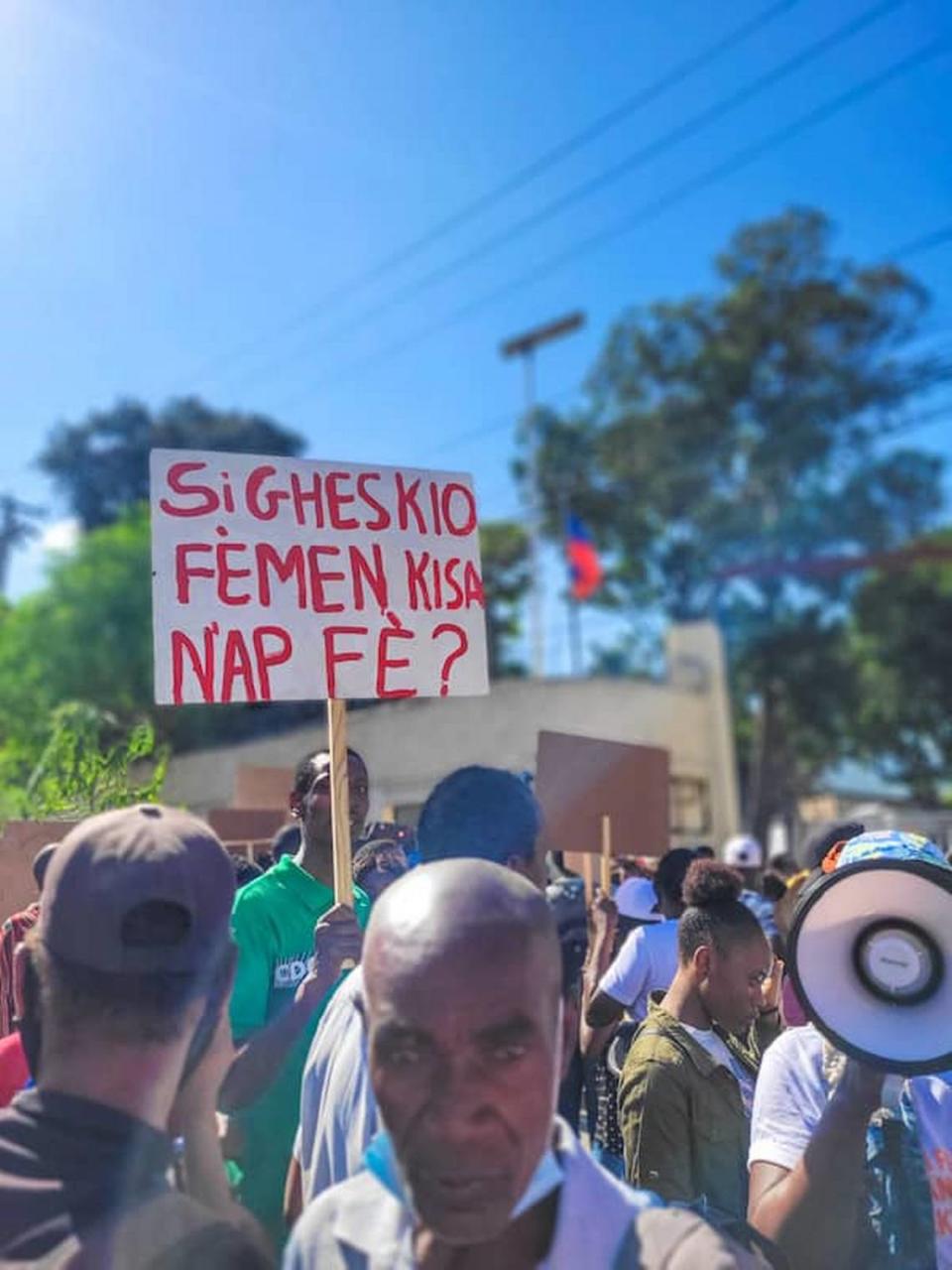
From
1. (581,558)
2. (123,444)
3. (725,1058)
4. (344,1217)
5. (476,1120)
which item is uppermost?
(123,444)

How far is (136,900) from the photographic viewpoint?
160 centimetres

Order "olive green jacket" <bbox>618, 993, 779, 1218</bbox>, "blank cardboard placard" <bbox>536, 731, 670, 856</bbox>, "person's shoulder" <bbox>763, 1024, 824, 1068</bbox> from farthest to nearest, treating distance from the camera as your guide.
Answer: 1. "blank cardboard placard" <bbox>536, 731, 670, 856</bbox>
2. "olive green jacket" <bbox>618, 993, 779, 1218</bbox>
3. "person's shoulder" <bbox>763, 1024, 824, 1068</bbox>

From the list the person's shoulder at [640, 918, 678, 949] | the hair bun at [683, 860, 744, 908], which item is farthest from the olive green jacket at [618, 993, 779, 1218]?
the person's shoulder at [640, 918, 678, 949]

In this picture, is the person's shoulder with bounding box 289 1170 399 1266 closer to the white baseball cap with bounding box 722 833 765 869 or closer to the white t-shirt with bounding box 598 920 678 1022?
the white t-shirt with bounding box 598 920 678 1022

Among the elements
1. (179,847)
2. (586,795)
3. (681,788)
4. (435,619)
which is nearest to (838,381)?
(681,788)

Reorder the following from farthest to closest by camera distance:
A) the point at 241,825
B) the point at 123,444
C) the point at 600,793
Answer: the point at 123,444 → the point at 241,825 → the point at 600,793

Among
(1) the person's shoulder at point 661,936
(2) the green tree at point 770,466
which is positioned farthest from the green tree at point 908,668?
(1) the person's shoulder at point 661,936

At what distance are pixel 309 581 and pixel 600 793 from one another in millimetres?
2848

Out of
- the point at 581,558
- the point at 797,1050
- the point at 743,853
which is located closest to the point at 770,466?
the point at 581,558

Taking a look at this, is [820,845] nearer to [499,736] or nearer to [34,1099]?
[34,1099]

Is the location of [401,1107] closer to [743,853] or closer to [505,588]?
[743,853]

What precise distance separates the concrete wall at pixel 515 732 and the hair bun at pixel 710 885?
17.1m

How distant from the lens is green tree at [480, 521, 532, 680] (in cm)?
3128

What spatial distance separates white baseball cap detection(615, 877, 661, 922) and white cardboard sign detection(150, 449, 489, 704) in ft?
8.77
